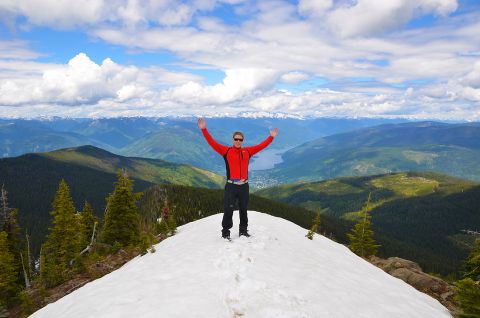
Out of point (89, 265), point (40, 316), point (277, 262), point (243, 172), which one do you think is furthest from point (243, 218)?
point (89, 265)

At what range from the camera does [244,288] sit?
364 inches

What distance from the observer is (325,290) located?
1005 cm

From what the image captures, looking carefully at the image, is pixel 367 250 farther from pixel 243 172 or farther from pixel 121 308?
pixel 121 308

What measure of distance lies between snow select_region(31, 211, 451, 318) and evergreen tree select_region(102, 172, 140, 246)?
19731 millimetres

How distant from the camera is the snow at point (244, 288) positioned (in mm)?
8406

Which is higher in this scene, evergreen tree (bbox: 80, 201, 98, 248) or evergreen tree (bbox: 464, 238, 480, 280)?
evergreen tree (bbox: 464, 238, 480, 280)

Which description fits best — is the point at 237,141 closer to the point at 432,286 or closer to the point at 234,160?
the point at 234,160

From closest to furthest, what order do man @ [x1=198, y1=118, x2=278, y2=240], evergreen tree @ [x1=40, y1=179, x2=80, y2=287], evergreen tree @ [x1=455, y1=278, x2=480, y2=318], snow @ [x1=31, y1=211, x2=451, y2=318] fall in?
1. snow @ [x1=31, y1=211, x2=451, y2=318]
2. evergreen tree @ [x1=455, y1=278, x2=480, y2=318]
3. man @ [x1=198, y1=118, x2=278, y2=240]
4. evergreen tree @ [x1=40, y1=179, x2=80, y2=287]

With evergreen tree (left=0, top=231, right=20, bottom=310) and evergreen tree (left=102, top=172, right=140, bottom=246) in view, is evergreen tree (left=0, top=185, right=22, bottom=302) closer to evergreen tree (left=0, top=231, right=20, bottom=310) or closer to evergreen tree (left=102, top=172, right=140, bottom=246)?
evergreen tree (left=0, top=231, right=20, bottom=310)

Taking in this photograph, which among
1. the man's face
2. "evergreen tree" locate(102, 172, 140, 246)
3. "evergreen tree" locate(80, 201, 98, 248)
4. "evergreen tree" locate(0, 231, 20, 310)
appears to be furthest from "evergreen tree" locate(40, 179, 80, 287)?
the man's face

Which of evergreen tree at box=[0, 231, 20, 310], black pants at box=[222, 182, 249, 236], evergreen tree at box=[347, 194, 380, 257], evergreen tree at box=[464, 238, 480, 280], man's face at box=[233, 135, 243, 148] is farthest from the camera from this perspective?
evergreen tree at box=[347, 194, 380, 257]

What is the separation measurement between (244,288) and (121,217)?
2699 cm

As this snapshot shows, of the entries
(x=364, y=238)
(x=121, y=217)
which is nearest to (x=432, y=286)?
(x=364, y=238)

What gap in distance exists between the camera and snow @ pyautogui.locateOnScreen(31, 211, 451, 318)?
27.6ft
